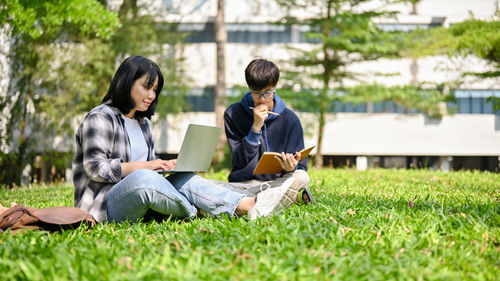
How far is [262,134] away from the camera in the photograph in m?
3.78

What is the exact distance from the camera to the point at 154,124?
52.9 feet

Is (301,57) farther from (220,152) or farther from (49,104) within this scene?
(49,104)

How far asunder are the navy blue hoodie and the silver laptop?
0.43 m

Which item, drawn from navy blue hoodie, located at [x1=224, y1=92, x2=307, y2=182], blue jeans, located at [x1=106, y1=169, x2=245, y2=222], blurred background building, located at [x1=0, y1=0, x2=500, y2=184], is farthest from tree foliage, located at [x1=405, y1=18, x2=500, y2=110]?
blue jeans, located at [x1=106, y1=169, x2=245, y2=222]

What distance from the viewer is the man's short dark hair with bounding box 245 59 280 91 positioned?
11.5 feet

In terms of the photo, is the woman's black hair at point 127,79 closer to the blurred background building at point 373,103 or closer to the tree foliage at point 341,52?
the tree foliage at point 341,52

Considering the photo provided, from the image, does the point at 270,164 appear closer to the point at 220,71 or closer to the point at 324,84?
the point at 220,71

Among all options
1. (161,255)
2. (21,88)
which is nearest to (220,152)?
(21,88)

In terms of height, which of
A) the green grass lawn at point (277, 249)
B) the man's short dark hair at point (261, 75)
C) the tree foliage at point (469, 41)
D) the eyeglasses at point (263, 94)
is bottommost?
the green grass lawn at point (277, 249)

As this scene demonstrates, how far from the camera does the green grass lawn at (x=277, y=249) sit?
1848mm

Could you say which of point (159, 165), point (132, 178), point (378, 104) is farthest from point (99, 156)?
point (378, 104)

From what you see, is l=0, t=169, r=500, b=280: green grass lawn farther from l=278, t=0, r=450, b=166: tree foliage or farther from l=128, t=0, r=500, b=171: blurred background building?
l=128, t=0, r=500, b=171: blurred background building

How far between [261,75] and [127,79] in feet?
3.28

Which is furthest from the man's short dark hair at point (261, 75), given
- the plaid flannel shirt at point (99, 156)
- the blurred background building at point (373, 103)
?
the blurred background building at point (373, 103)
